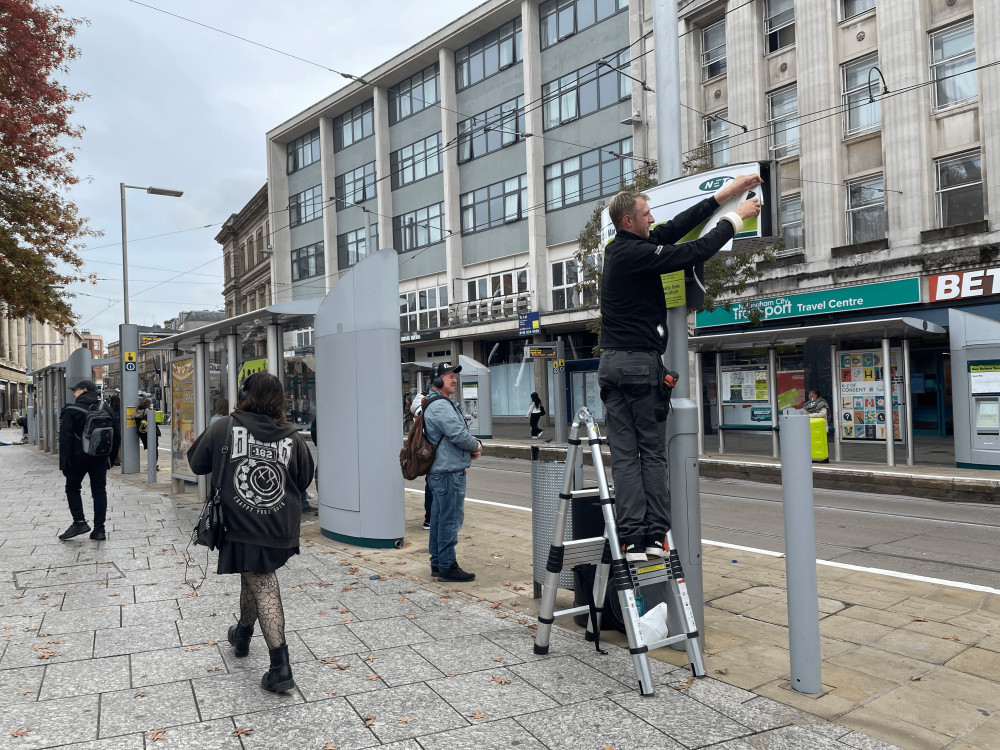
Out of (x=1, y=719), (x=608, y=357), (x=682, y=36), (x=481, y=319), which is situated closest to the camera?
(x=1, y=719)

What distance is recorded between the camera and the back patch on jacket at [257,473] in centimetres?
410

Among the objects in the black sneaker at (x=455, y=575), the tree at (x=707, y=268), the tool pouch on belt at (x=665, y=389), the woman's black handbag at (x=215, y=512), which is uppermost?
the tree at (x=707, y=268)

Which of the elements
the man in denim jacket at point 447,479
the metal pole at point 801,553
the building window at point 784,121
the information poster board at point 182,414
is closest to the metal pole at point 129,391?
the information poster board at point 182,414

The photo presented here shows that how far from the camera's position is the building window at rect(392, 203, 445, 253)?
119ft

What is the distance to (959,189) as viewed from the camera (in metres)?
19.2

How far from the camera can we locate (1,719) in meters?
3.59

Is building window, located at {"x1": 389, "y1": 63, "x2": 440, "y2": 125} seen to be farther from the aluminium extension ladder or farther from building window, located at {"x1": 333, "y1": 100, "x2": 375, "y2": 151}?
the aluminium extension ladder

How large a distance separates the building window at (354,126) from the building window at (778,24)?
21.8 meters

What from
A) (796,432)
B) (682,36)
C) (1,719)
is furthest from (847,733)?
(682,36)

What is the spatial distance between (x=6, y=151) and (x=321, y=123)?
3118 cm

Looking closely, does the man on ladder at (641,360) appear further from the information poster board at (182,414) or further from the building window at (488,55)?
the building window at (488,55)

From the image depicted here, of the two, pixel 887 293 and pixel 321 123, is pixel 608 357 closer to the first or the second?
pixel 887 293

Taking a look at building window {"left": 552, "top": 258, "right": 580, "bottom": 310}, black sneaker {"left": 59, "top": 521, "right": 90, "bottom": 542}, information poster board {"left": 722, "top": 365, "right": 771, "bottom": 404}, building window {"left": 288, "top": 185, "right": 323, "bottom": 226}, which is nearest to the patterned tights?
black sneaker {"left": 59, "top": 521, "right": 90, "bottom": 542}

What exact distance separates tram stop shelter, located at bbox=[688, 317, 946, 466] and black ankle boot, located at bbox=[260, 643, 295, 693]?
30.5 feet
